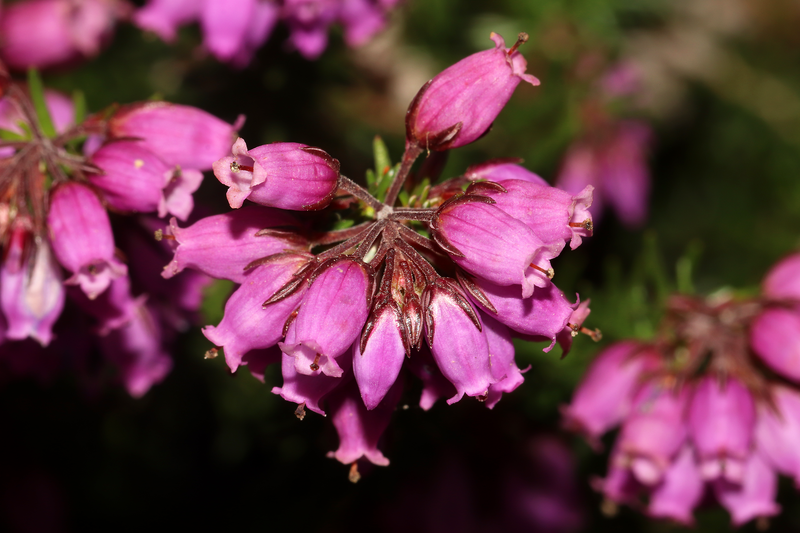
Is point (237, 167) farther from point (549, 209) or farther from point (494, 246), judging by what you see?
point (549, 209)

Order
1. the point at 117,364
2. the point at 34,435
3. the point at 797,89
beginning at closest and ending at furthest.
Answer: the point at 117,364, the point at 34,435, the point at 797,89

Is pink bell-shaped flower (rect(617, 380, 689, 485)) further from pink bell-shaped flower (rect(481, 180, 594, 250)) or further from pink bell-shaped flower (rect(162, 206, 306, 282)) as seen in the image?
pink bell-shaped flower (rect(162, 206, 306, 282))

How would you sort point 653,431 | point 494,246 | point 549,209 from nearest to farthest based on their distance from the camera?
point 494,246 < point 549,209 < point 653,431

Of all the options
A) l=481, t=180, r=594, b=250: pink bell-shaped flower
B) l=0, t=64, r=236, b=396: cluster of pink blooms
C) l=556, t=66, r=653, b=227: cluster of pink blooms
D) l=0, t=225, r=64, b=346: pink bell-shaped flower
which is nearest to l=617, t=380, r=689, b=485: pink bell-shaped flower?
l=481, t=180, r=594, b=250: pink bell-shaped flower

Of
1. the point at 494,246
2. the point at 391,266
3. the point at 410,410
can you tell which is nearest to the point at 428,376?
the point at 391,266

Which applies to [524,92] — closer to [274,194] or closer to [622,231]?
[622,231]

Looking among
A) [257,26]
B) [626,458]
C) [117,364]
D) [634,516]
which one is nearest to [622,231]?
[634,516]
